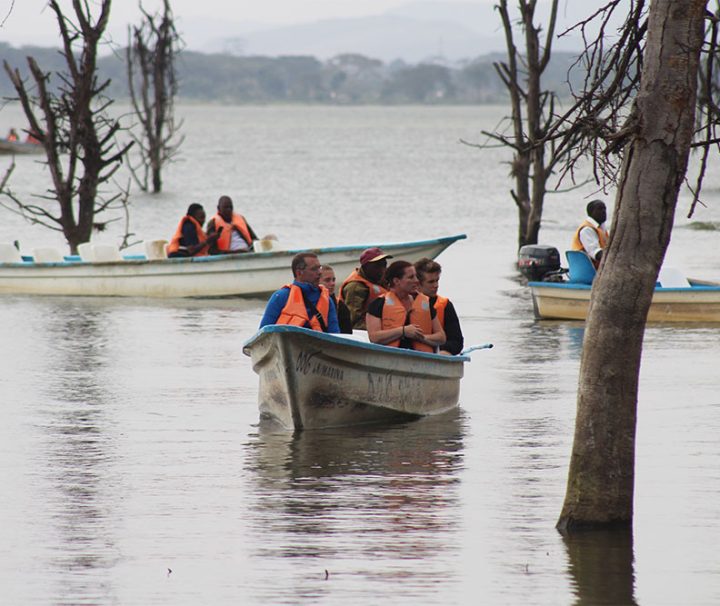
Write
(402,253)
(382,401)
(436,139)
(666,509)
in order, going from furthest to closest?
(436,139) < (402,253) < (382,401) < (666,509)

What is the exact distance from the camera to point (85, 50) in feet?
81.9

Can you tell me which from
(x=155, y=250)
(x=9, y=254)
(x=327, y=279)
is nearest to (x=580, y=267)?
(x=327, y=279)

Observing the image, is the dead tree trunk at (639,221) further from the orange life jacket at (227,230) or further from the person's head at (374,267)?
the orange life jacket at (227,230)

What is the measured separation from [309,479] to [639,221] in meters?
3.60

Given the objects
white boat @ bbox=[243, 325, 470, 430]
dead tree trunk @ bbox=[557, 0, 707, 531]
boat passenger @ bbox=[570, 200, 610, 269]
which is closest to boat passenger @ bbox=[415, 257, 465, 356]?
white boat @ bbox=[243, 325, 470, 430]

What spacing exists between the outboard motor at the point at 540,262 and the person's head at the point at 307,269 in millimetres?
8288

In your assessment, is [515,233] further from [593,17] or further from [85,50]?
[593,17]

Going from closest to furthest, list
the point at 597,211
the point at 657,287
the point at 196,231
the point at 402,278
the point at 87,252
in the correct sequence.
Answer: the point at 402,278, the point at 597,211, the point at 657,287, the point at 196,231, the point at 87,252

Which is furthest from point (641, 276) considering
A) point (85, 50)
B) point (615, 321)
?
point (85, 50)

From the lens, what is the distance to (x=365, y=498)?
978 cm

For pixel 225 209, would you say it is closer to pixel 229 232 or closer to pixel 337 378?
pixel 229 232

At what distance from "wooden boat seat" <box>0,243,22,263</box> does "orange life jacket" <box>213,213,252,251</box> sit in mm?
3349

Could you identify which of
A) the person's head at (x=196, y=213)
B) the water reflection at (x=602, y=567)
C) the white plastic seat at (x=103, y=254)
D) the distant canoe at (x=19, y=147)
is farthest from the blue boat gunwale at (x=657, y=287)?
the distant canoe at (x=19, y=147)

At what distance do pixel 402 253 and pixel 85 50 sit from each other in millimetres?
6791
